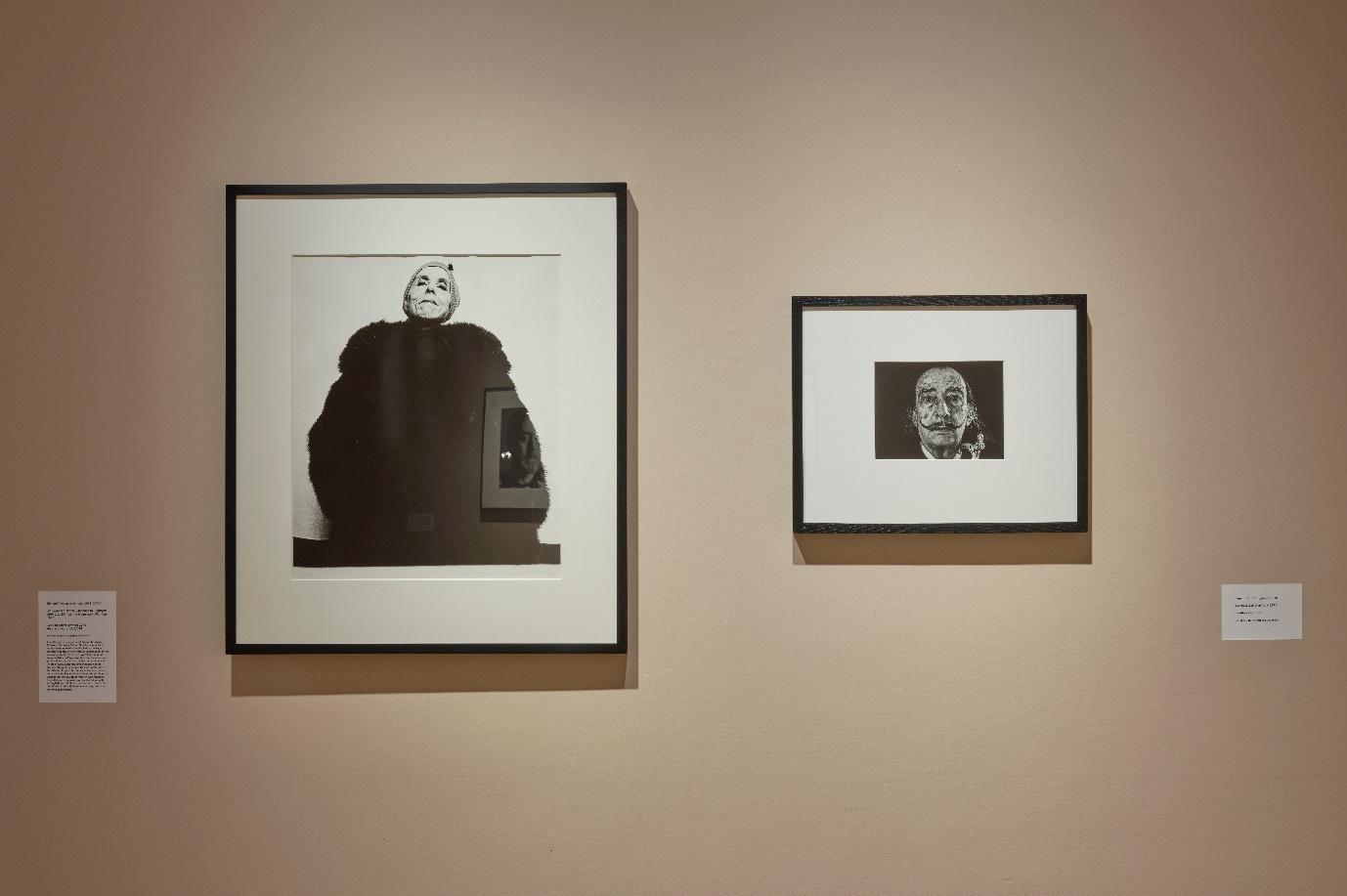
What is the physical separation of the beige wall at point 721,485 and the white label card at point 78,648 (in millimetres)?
29

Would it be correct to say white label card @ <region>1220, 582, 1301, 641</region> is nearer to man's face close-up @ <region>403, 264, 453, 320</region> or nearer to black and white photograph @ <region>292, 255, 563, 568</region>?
black and white photograph @ <region>292, 255, 563, 568</region>

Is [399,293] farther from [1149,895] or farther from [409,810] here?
[1149,895]

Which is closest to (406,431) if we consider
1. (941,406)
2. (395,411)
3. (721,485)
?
(395,411)

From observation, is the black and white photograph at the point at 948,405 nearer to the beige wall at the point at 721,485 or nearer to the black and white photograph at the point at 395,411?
the beige wall at the point at 721,485

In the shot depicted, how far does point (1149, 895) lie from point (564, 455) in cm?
121

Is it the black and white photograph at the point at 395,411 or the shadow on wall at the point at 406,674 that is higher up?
the black and white photograph at the point at 395,411

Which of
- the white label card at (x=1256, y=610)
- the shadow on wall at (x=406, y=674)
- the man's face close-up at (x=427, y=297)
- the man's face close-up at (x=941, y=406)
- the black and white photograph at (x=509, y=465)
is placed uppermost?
the man's face close-up at (x=427, y=297)

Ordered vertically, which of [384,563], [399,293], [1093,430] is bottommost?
[384,563]

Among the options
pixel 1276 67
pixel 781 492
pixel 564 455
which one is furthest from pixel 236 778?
pixel 1276 67

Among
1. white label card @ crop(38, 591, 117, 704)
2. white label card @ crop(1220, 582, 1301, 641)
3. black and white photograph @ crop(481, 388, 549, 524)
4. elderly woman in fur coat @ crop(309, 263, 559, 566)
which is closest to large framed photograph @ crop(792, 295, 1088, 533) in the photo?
white label card @ crop(1220, 582, 1301, 641)

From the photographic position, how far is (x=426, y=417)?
56.3 inches

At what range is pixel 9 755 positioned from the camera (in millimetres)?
1441

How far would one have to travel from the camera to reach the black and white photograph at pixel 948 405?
1438mm

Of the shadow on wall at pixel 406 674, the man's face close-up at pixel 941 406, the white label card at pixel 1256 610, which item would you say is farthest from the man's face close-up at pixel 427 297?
the white label card at pixel 1256 610
